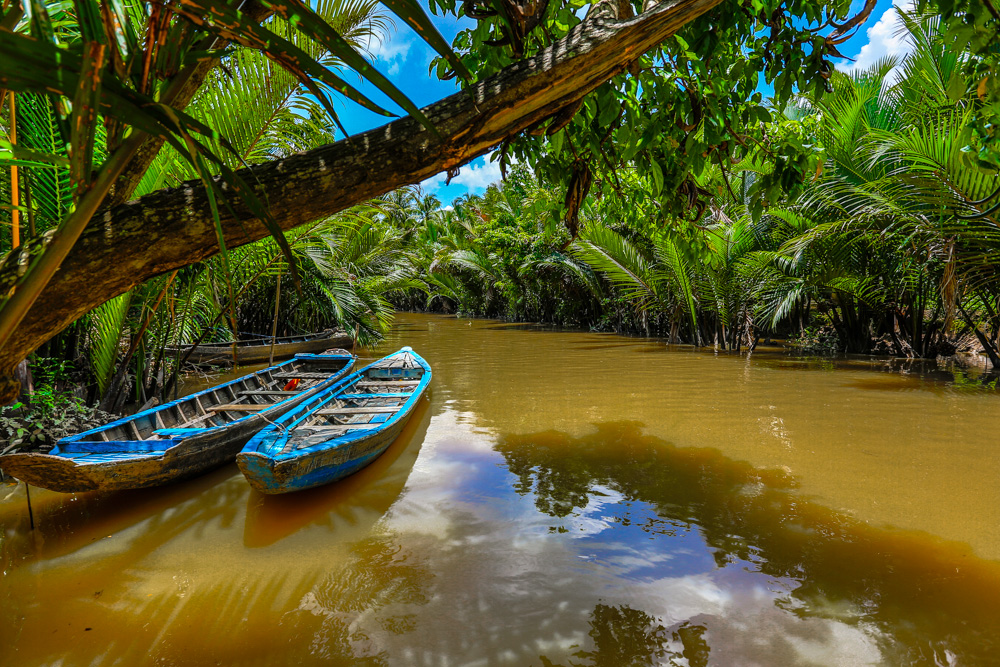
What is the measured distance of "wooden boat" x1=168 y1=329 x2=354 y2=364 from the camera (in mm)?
10227

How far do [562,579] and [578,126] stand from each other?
258 centimetres

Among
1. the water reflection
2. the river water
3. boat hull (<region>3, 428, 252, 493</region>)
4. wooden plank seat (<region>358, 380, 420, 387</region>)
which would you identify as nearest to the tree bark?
the river water

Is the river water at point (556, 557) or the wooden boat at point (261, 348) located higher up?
the wooden boat at point (261, 348)

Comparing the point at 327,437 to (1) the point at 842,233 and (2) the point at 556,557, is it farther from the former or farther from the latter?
(1) the point at 842,233

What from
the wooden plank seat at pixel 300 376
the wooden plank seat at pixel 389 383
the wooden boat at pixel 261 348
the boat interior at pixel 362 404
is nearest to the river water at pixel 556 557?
the boat interior at pixel 362 404

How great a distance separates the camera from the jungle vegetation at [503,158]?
0.73 m

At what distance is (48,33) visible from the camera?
0.53 meters

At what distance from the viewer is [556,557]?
313 cm

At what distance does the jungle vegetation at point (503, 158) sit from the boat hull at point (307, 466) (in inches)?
73.3

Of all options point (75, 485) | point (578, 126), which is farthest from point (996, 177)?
point (75, 485)

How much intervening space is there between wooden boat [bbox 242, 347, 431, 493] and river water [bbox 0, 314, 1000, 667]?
28cm

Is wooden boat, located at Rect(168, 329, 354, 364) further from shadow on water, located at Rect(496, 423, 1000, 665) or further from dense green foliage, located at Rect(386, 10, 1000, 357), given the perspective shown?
shadow on water, located at Rect(496, 423, 1000, 665)

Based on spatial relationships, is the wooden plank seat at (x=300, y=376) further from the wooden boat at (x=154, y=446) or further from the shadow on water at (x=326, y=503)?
the shadow on water at (x=326, y=503)

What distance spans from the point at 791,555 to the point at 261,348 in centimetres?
1059
